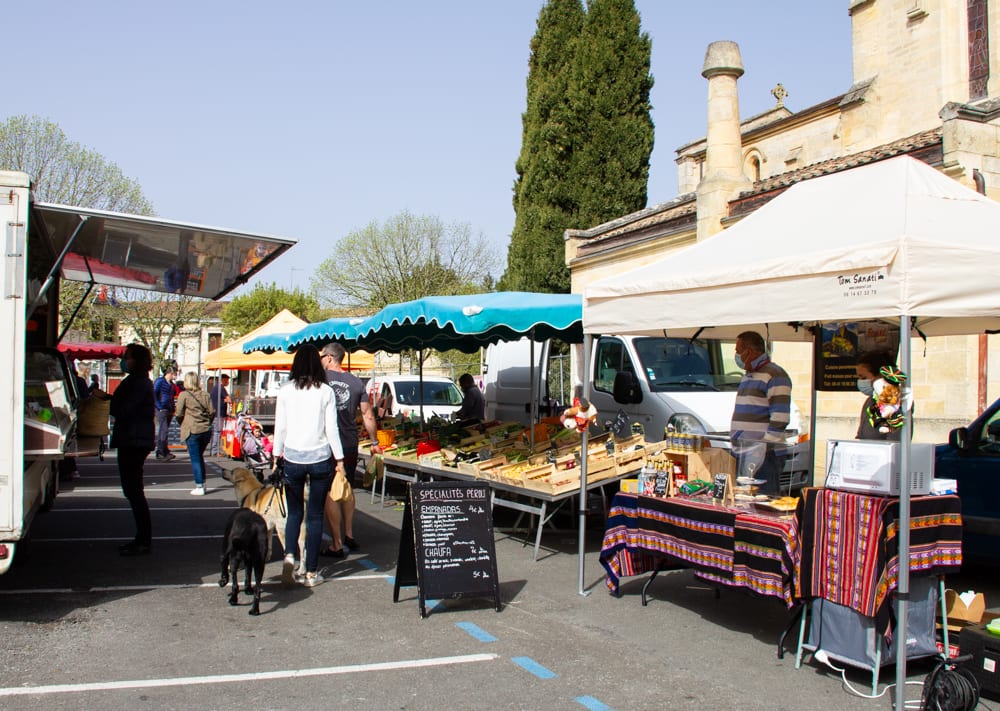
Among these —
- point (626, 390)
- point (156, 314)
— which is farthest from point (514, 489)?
point (156, 314)

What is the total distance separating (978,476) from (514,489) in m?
4.05

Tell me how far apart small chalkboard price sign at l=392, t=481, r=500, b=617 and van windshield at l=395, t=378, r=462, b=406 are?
1202cm

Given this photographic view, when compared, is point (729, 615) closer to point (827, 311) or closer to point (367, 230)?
point (827, 311)

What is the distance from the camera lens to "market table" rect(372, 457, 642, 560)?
7.91 metres

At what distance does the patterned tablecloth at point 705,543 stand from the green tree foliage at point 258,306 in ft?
189

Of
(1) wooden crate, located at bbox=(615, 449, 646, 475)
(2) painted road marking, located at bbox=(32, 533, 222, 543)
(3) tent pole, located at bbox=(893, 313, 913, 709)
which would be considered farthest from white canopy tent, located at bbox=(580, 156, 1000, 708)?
(2) painted road marking, located at bbox=(32, 533, 222, 543)

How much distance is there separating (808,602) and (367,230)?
37.3 meters

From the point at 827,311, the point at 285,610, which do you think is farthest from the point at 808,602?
the point at 285,610

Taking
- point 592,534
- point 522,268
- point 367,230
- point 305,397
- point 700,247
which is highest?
point 367,230

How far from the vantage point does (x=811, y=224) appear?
547 centimetres

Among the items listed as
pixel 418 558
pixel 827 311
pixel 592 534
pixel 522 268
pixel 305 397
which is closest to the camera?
pixel 827 311

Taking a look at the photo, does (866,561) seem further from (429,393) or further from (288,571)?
(429,393)

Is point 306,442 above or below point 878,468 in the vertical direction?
below

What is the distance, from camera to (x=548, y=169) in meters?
27.3
